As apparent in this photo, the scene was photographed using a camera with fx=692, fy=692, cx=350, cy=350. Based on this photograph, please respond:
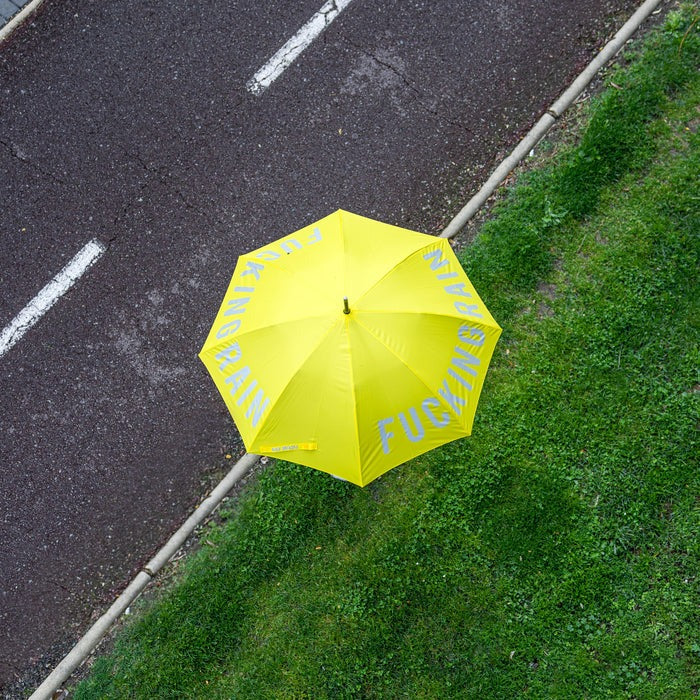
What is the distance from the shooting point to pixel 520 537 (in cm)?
571

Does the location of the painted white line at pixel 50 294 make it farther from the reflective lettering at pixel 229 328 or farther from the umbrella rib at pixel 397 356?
the umbrella rib at pixel 397 356

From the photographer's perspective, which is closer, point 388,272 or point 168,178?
point 388,272

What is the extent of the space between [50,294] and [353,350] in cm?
370

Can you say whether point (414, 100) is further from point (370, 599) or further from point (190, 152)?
point (370, 599)

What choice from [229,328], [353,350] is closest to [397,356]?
[353,350]

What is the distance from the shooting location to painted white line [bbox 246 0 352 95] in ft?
22.0

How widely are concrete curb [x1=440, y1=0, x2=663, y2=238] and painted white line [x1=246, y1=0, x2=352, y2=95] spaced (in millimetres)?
2225

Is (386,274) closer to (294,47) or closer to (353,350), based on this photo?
(353,350)

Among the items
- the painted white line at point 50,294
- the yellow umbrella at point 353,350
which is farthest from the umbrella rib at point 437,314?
the painted white line at point 50,294

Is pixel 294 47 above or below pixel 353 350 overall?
above

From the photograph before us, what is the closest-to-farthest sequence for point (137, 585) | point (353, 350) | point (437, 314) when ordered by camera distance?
point (353, 350) → point (437, 314) → point (137, 585)

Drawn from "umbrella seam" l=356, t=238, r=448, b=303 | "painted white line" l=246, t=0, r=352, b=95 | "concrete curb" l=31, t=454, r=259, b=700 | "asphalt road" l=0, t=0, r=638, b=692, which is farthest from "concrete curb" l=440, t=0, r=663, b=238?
"concrete curb" l=31, t=454, r=259, b=700

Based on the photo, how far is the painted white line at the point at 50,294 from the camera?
21.0 ft

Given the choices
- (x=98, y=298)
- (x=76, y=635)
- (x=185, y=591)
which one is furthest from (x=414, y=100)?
(x=76, y=635)
